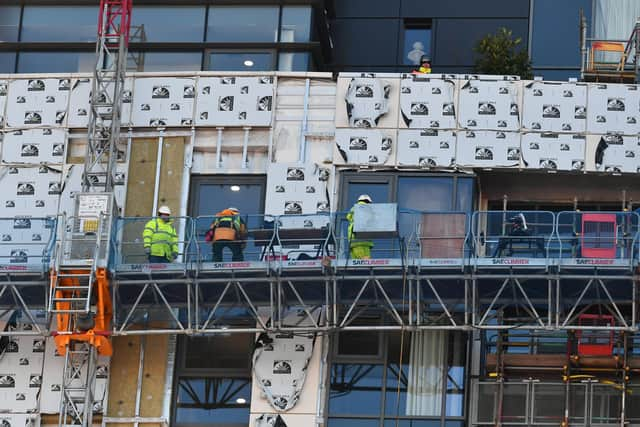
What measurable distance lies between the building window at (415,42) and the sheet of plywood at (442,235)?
8808 mm

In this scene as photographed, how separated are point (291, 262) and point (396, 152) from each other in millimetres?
4600

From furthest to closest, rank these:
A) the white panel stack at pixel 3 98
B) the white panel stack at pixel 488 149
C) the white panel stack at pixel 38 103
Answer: the white panel stack at pixel 3 98, the white panel stack at pixel 38 103, the white panel stack at pixel 488 149

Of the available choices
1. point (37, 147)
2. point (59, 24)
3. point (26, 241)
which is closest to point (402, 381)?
point (26, 241)

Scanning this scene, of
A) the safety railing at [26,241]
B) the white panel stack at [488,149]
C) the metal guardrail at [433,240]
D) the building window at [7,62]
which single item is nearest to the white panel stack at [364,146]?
the white panel stack at [488,149]

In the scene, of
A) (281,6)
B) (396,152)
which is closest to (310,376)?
(396,152)

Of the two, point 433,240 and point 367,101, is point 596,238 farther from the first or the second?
point 367,101

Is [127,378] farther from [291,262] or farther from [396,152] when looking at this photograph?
[396,152]

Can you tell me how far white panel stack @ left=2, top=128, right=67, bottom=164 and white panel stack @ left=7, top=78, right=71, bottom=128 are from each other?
0.24 meters

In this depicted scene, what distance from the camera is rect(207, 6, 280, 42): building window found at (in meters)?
51.8

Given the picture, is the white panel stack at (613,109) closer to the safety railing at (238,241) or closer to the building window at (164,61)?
the safety railing at (238,241)

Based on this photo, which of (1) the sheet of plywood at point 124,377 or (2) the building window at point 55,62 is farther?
(2) the building window at point 55,62

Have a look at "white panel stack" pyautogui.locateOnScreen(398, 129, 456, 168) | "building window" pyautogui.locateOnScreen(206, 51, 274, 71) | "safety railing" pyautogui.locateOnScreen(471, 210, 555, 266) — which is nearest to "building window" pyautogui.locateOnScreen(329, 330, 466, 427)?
"safety railing" pyautogui.locateOnScreen(471, 210, 555, 266)

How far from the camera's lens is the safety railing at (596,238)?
149ft

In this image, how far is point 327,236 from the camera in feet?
152
